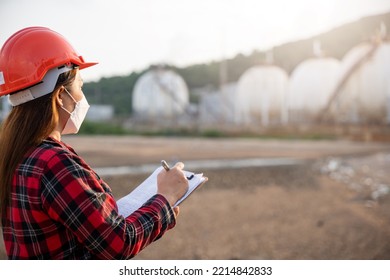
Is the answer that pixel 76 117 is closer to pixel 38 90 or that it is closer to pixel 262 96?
pixel 38 90

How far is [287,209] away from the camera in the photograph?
14.0ft

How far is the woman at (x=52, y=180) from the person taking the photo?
2.79ft

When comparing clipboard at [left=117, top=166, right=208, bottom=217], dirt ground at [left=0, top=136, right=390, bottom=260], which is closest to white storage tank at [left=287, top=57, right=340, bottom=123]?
dirt ground at [left=0, top=136, right=390, bottom=260]

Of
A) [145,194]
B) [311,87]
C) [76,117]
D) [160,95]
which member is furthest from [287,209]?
[160,95]

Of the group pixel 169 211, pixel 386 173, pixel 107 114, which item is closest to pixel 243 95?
pixel 107 114

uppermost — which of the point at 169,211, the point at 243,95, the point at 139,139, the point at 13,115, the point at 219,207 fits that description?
the point at 13,115

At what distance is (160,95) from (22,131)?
1003 centimetres

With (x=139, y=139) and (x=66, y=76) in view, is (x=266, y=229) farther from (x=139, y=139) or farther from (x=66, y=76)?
(x=139, y=139)

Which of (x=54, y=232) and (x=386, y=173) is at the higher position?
(x=54, y=232)

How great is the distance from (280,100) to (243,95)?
95 centimetres

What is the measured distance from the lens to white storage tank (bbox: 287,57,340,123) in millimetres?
7855

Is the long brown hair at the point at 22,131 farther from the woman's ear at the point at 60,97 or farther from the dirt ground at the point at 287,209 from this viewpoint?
the dirt ground at the point at 287,209

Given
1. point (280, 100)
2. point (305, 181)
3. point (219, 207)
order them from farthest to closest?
1. point (280, 100)
2. point (305, 181)
3. point (219, 207)

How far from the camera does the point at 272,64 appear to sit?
896 centimetres
